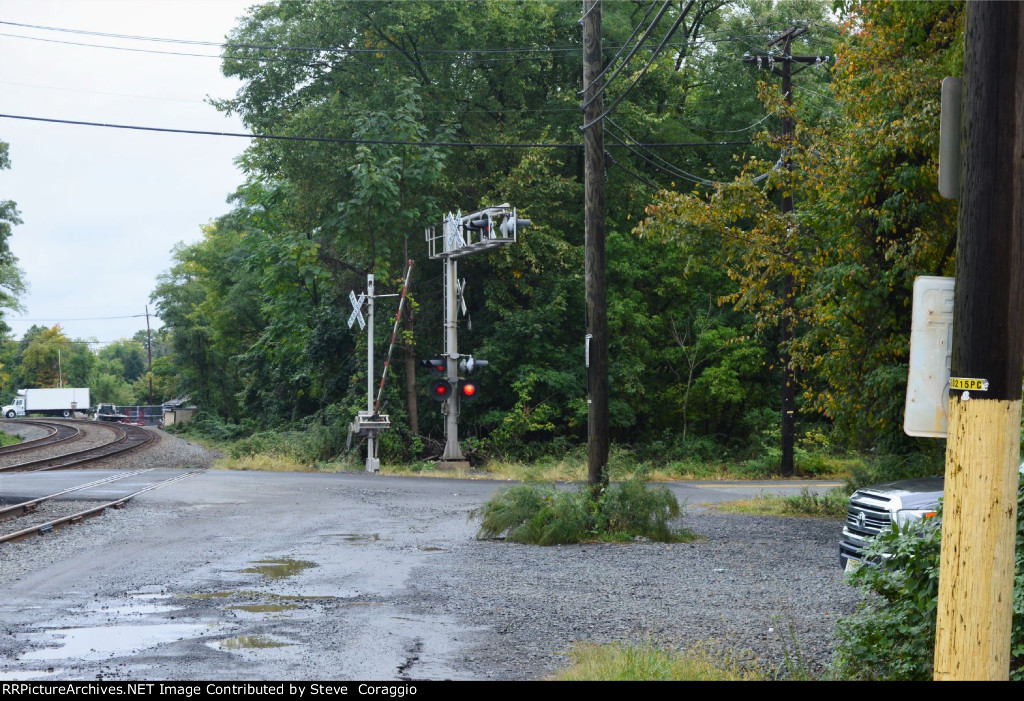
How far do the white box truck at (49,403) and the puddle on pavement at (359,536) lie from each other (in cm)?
10031

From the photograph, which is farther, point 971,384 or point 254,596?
point 254,596

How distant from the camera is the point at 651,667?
22.9ft

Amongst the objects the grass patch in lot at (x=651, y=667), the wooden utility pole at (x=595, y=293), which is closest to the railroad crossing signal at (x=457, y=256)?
the wooden utility pole at (x=595, y=293)

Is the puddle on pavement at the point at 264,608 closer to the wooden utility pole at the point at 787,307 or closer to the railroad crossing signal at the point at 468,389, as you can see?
the railroad crossing signal at the point at 468,389

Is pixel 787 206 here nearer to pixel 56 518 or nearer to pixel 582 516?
pixel 582 516

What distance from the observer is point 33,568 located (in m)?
12.8

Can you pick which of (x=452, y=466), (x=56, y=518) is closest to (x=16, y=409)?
(x=452, y=466)

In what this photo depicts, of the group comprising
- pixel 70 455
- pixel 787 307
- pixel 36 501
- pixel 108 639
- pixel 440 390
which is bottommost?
pixel 70 455

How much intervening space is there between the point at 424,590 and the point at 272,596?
156cm

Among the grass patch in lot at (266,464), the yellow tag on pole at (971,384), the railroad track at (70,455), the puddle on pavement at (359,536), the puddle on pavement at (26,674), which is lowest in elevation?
the railroad track at (70,455)

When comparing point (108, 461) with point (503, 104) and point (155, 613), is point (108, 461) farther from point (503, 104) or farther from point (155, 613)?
point (155, 613)

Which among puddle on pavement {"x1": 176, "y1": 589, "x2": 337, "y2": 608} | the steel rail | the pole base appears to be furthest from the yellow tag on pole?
the pole base

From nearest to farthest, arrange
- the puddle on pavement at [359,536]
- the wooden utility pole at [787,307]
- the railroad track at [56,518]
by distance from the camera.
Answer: the puddle on pavement at [359,536] < the railroad track at [56,518] < the wooden utility pole at [787,307]

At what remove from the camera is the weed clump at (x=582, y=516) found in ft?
51.4
